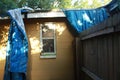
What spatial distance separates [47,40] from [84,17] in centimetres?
173

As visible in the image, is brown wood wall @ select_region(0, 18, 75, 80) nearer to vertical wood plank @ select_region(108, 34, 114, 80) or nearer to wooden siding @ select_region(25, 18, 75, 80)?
wooden siding @ select_region(25, 18, 75, 80)

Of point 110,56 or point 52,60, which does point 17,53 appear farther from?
point 110,56

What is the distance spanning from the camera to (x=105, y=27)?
14.3ft

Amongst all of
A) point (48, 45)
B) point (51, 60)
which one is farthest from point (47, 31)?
point (51, 60)

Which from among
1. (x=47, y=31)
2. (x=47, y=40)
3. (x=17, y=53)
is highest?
(x=47, y=31)

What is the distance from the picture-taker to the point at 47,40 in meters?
9.83

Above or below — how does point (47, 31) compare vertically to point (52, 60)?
above

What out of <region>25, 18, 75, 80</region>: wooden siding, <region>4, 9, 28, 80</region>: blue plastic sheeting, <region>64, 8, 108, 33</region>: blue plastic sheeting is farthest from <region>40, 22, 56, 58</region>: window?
<region>4, 9, 28, 80</region>: blue plastic sheeting

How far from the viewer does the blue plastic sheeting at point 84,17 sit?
9336mm

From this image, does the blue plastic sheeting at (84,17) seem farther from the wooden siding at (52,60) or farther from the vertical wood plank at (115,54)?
the vertical wood plank at (115,54)

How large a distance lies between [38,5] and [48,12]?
9.33 m

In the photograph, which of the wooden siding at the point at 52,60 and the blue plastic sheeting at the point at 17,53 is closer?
the blue plastic sheeting at the point at 17,53

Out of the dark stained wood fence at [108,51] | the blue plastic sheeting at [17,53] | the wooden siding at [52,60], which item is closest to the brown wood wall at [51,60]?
the wooden siding at [52,60]

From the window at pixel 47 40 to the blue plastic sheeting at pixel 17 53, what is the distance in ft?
5.41
